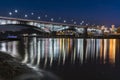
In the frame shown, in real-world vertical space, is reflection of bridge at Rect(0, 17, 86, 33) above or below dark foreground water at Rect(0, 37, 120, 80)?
above

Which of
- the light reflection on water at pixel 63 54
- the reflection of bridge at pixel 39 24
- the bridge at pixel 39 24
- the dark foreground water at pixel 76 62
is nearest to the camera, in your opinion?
the dark foreground water at pixel 76 62

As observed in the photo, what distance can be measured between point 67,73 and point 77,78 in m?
2.13

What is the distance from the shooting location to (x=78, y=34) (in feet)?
489

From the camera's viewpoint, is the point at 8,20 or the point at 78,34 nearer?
the point at 8,20

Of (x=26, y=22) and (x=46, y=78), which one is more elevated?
(x=26, y=22)

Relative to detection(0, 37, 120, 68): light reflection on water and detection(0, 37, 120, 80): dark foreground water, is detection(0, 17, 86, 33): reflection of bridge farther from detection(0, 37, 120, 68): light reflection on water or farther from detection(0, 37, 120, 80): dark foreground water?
detection(0, 37, 120, 80): dark foreground water

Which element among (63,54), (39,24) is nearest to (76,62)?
(63,54)

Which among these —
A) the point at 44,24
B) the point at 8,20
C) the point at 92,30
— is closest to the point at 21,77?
the point at 8,20

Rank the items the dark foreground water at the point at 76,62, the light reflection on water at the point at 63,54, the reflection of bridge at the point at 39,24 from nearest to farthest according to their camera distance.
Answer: the dark foreground water at the point at 76,62 < the light reflection on water at the point at 63,54 < the reflection of bridge at the point at 39,24

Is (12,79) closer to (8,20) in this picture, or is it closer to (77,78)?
(77,78)

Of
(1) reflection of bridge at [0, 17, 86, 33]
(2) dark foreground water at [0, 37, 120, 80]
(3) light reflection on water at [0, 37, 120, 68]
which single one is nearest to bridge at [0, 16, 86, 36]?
(1) reflection of bridge at [0, 17, 86, 33]

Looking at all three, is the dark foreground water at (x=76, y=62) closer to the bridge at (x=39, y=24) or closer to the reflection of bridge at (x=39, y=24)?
the reflection of bridge at (x=39, y=24)

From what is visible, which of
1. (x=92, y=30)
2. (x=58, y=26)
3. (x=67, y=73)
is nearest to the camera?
(x=67, y=73)

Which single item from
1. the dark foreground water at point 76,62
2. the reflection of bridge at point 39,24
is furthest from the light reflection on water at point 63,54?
the reflection of bridge at point 39,24
